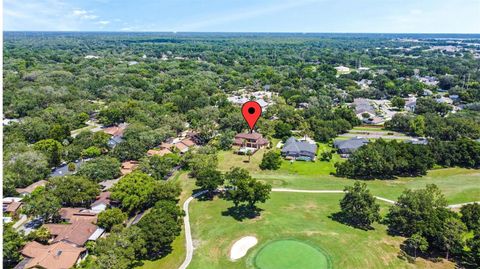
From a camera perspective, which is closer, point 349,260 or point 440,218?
point 349,260

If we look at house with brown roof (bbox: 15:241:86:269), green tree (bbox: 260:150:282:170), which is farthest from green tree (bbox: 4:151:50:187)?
green tree (bbox: 260:150:282:170)

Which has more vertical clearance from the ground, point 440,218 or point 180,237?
point 440,218

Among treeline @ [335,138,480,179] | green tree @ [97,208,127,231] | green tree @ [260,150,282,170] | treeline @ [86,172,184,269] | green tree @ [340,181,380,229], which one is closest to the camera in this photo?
treeline @ [86,172,184,269]

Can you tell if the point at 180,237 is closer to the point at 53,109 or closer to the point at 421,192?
the point at 421,192

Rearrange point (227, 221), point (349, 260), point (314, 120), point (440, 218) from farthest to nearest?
point (314, 120)
point (227, 221)
point (440, 218)
point (349, 260)

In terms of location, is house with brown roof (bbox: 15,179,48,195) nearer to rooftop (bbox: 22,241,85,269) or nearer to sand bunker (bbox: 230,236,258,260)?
rooftop (bbox: 22,241,85,269)

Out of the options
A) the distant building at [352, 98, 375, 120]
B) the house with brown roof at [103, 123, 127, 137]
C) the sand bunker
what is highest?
the distant building at [352, 98, 375, 120]

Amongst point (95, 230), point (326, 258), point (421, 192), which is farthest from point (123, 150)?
point (421, 192)

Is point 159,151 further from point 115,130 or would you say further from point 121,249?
point 121,249
